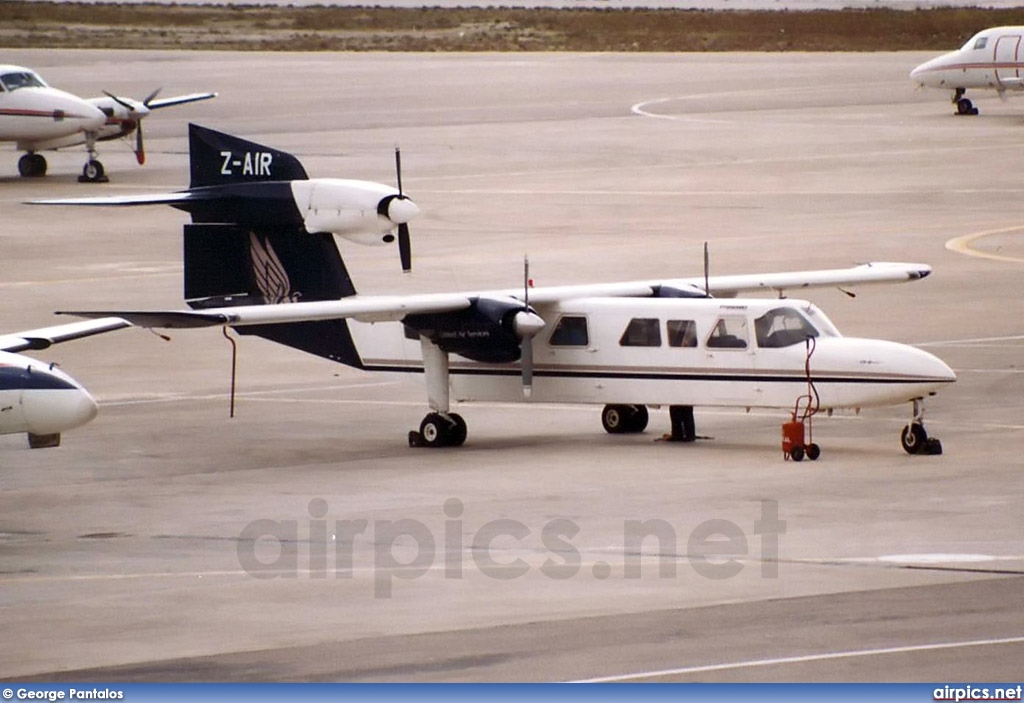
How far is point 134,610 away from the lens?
701 inches

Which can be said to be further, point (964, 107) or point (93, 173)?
point (964, 107)

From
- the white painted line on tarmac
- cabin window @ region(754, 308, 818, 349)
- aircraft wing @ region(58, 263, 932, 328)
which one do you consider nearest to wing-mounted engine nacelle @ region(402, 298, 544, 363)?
aircraft wing @ region(58, 263, 932, 328)

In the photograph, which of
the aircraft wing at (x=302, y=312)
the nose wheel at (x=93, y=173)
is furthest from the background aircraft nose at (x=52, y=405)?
the nose wheel at (x=93, y=173)

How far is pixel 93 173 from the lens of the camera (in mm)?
57625

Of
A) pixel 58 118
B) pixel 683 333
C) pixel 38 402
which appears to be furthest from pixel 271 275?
pixel 58 118

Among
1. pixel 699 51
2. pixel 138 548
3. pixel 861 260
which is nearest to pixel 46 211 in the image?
pixel 861 260

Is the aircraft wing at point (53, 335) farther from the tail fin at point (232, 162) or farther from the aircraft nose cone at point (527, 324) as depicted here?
the aircraft nose cone at point (527, 324)

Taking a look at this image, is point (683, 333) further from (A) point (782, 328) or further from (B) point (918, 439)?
(B) point (918, 439)

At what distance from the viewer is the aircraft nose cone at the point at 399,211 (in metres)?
26.8

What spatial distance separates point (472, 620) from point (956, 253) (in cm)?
2933

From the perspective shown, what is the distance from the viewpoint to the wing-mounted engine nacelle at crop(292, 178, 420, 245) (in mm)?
26891

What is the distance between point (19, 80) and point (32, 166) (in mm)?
3268

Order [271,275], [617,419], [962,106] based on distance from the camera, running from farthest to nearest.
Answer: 1. [962,106]
2. [271,275]
3. [617,419]

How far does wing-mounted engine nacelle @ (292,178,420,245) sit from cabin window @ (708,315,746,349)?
159 inches
